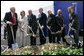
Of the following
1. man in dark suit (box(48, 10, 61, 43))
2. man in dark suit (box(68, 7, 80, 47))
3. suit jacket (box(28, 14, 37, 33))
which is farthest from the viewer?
man in dark suit (box(48, 10, 61, 43))

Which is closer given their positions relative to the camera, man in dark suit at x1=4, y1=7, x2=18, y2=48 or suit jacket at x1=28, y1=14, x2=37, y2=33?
man in dark suit at x1=4, y1=7, x2=18, y2=48

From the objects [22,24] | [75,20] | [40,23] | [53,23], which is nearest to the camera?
[75,20]

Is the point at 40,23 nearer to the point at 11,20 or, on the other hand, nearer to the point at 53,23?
the point at 53,23

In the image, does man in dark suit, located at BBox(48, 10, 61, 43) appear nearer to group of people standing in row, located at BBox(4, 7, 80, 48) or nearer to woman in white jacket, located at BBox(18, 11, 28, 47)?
group of people standing in row, located at BBox(4, 7, 80, 48)

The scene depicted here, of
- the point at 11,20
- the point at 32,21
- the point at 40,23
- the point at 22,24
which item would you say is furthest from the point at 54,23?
the point at 11,20

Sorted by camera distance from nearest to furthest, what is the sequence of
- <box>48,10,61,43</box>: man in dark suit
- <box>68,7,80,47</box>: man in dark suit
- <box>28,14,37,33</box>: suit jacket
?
<box>68,7,80,47</box>: man in dark suit → <box>28,14,37,33</box>: suit jacket → <box>48,10,61,43</box>: man in dark suit

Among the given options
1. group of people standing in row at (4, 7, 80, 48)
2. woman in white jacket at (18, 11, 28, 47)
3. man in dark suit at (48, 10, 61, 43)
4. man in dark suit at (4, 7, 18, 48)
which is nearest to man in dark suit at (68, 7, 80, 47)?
group of people standing in row at (4, 7, 80, 48)

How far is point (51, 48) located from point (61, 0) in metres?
6.58

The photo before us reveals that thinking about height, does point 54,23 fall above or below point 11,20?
below

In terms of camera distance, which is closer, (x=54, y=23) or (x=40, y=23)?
(x=54, y=23)

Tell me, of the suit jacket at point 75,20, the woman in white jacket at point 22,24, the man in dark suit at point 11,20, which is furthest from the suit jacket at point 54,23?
the man in dark suit at point 11,20

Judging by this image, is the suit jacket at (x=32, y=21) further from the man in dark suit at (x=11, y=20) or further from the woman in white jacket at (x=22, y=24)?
the man in dark suit at (x=11, y=20)

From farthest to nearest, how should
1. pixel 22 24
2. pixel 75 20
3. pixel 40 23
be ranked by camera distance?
pixel 40 23 < pixel 22 24 < pixel 75 20

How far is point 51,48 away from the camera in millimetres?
10844
